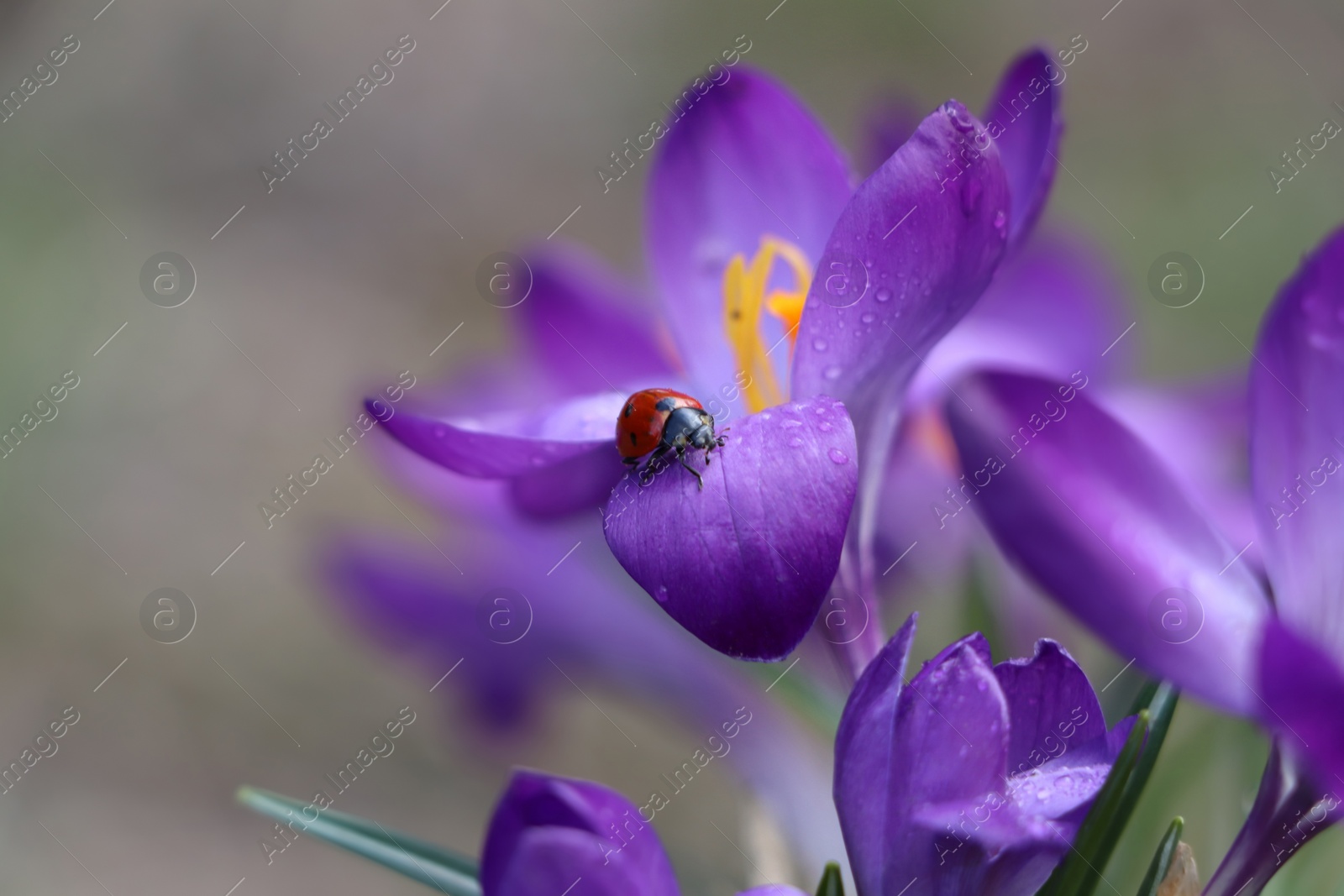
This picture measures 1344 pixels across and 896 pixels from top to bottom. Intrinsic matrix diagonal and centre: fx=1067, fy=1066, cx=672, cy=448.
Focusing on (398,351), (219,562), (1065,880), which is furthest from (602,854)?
(398,351)

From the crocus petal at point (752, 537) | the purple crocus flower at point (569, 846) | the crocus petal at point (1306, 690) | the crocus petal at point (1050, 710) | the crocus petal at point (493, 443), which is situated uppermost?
the crocus petal at point (493, 443)

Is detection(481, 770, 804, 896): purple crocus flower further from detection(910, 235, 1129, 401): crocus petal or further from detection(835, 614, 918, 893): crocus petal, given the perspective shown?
detection(910, 235, 1129, 401): crocus petal

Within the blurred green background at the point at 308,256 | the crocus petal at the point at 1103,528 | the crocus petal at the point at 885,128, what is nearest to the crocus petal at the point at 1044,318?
the crocus petal at the point at 885,128

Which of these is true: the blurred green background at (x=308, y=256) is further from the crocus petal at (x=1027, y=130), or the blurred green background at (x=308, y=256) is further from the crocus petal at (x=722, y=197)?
the crocus petal at (x=1027, y=130)

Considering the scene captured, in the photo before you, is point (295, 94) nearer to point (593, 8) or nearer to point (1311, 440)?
point (593, 8)

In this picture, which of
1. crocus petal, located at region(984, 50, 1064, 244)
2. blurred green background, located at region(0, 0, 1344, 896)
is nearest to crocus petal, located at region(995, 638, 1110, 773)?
crocus petal, located at region(984, 50, 1064, 244)

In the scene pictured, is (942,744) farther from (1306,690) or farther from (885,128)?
(885,128)
